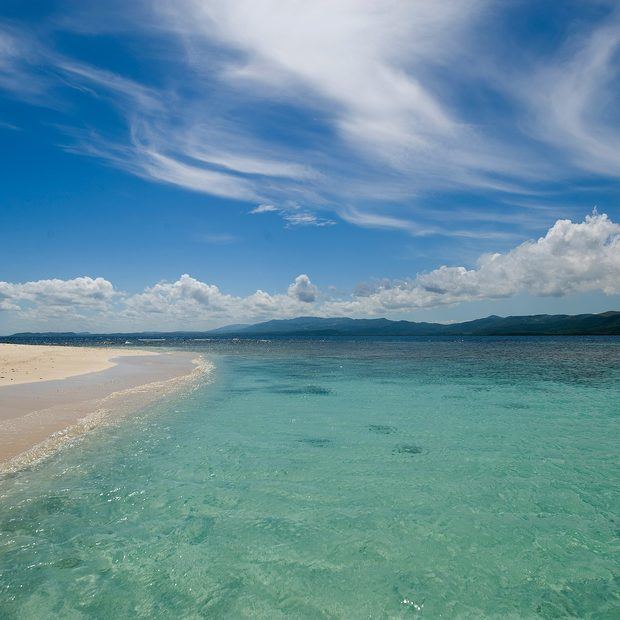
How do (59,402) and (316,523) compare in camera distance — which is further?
(59,402)

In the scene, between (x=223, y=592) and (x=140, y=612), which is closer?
(x=140, y=612)

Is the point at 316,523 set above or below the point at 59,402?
below

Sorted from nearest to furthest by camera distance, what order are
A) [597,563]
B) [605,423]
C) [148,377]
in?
[597,563], [605,423], [148,377]

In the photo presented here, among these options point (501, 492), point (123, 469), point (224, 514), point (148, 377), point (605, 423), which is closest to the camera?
point (224, 514)

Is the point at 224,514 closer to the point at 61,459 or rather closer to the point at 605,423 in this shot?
the point at 61,459

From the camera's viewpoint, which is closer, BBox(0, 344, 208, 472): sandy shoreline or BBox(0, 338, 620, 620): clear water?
BBox(0, 338, 620, 620): clear water

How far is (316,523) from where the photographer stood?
9.84 metres

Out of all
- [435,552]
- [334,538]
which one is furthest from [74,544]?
[435,552]

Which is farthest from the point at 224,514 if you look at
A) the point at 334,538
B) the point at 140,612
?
the point at 140,612

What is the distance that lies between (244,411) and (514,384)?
79.7ft

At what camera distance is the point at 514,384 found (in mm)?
34938

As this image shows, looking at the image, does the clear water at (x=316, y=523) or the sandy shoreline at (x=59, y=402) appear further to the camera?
the sandy shoreline at (x=59, y=402)

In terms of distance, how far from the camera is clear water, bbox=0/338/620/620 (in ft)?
23.5

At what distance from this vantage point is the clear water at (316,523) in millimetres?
7172
